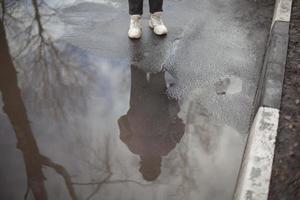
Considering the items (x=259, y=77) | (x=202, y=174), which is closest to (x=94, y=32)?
(x=259, y=77)

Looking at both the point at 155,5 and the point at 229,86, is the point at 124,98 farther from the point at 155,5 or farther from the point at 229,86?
the point at 155,5

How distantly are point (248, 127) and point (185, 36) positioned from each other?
1762 mm

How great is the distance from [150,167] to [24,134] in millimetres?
1272

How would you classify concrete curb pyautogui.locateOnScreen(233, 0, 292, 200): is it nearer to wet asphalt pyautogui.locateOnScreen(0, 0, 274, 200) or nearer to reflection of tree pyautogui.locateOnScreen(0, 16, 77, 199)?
wet asphalt pyautogui.locateOnScreen(0, 0, 274, 200)

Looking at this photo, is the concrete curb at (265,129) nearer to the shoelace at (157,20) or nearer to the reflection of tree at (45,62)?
the shoelace at (157,20)

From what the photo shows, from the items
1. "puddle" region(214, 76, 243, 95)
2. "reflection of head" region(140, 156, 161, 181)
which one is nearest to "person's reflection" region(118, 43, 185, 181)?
"reflection of head" region(140, 156, 161, 181)

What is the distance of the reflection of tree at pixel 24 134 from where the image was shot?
3.18 metres

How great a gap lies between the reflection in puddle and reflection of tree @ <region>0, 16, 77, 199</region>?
2.27 feet

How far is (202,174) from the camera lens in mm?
3260

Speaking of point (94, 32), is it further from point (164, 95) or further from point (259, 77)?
point (259, 77)

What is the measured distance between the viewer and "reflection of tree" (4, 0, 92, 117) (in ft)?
13.1

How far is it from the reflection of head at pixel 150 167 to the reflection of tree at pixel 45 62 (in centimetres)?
96

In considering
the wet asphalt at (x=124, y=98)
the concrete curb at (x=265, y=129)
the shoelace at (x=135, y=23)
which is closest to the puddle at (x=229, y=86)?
the wet asphalt at (x=124, y=98)

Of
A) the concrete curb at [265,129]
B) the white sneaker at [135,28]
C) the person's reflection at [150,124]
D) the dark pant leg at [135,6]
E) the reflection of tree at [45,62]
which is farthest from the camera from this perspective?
the white sneaker at [135,28]
